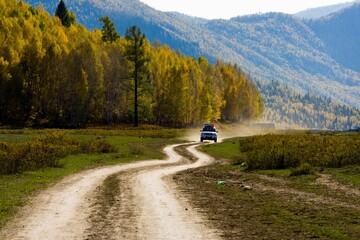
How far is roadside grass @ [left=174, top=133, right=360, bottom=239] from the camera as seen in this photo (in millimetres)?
13719

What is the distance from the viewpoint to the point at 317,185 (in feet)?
76.1

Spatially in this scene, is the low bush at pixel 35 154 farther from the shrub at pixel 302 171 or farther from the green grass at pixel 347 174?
the green grass at pixel 347 174

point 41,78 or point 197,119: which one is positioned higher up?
point 41,78

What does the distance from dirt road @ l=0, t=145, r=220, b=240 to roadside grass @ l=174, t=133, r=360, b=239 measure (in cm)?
→ 98

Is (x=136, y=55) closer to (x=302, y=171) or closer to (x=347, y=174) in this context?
(x=302, y=171)

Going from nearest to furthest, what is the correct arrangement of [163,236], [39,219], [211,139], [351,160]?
[163,236], [39,219], [351,160], [211,139]

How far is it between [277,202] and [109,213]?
6.92 metres

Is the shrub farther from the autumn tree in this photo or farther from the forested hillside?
the forested hillside

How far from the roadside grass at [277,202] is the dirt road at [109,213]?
3.23 feet

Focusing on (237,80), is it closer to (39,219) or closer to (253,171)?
(253,171)

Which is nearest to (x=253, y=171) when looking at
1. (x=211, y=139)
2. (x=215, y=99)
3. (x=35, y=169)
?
(x=35, y=169)

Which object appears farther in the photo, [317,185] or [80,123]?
[80,123]

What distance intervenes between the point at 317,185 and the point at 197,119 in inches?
3849

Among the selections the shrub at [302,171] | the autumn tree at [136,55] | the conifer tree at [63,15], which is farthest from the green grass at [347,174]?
the conifer tree at [63,15]
